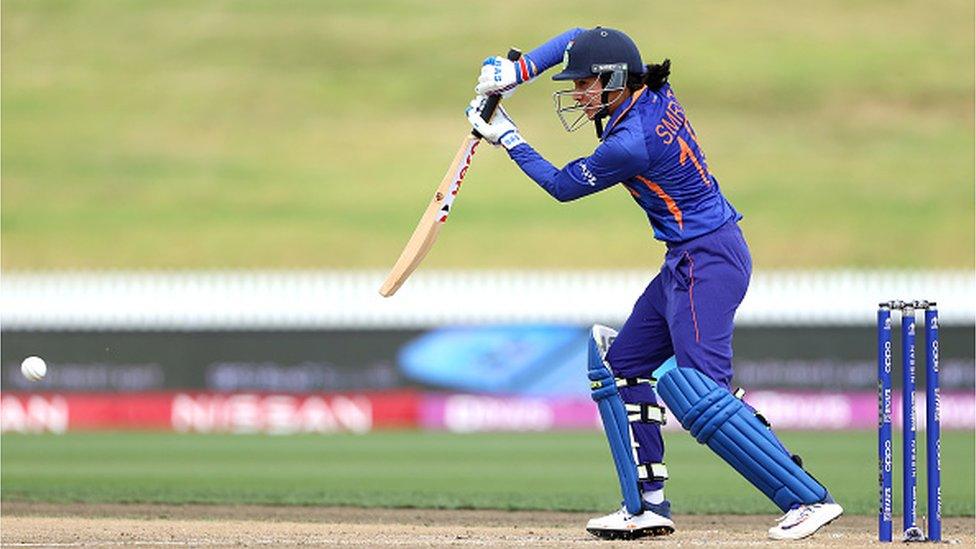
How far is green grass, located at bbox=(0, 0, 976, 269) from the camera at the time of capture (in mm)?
34062

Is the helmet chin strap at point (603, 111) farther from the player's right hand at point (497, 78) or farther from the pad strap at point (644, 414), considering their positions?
the pad strap at point (644, 414)

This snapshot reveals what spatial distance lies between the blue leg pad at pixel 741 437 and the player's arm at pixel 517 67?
1.20m

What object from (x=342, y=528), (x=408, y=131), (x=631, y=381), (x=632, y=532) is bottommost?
(x=342, y=528)

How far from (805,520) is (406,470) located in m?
6.86

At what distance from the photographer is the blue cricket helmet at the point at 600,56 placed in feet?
20.9

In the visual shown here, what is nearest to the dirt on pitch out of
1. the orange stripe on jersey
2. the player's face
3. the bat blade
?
the bat blade

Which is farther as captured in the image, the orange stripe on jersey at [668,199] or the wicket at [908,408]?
the orange stripe on jersey at [668,199]

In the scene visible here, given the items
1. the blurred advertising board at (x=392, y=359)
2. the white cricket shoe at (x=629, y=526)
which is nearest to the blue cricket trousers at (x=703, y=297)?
the white cricket shoe at (x=629, y=526)

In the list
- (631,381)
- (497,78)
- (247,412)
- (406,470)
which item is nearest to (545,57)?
(497,78)

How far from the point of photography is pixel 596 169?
6258mm

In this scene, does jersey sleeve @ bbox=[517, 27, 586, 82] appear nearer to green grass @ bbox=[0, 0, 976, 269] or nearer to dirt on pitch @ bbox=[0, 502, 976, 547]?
dirt on pitch @ bbox=[0, 502, 976, 547]

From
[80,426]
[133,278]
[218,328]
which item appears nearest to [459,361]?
[218,328]

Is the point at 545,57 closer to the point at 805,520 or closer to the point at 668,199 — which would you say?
the point at 668,199

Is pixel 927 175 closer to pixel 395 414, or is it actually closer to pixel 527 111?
pixel 527 111
